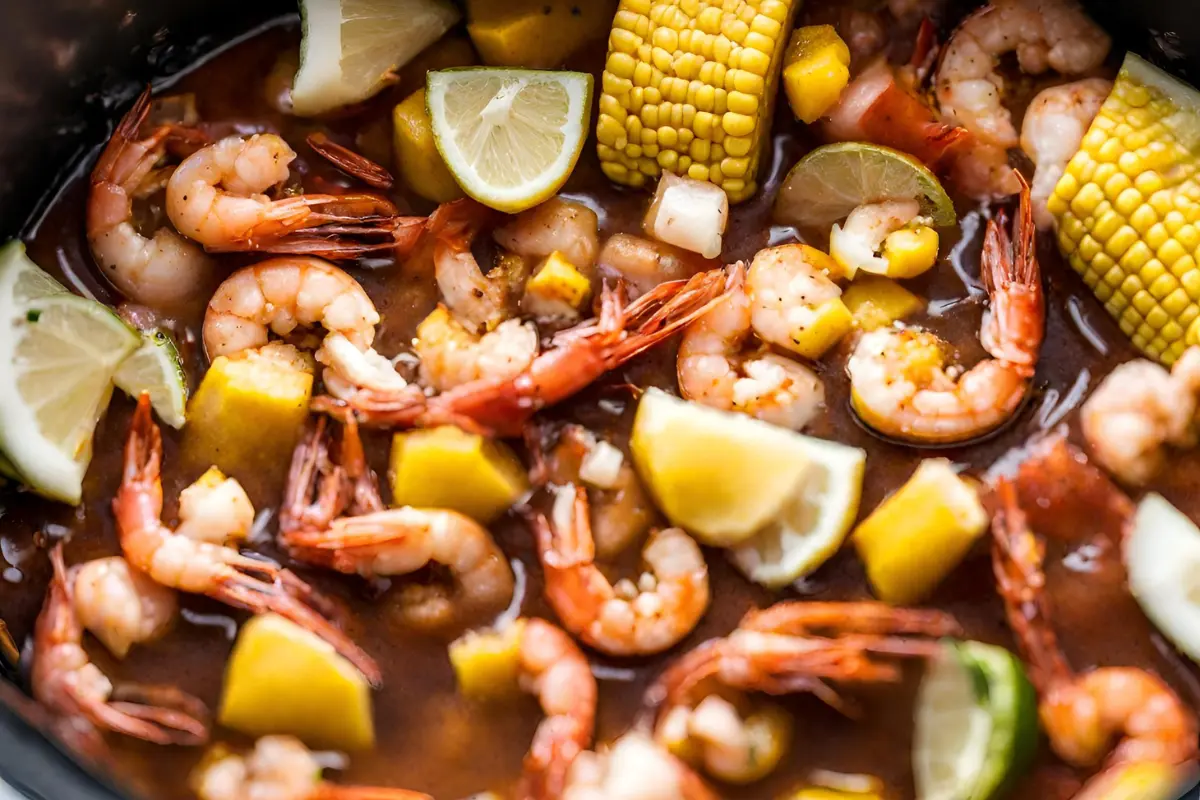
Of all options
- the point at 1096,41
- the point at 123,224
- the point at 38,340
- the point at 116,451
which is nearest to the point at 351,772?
the point at 116,451

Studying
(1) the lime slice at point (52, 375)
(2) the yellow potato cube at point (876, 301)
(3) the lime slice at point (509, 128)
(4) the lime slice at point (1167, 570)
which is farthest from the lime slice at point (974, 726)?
(1) the lime slice at point (52, 375)

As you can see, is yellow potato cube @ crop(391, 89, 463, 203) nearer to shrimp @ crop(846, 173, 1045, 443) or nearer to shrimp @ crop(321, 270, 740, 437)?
shrimp @ crop(321, 270, 740, 437)

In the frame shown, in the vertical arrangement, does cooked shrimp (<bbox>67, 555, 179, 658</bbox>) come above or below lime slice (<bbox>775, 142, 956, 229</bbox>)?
below

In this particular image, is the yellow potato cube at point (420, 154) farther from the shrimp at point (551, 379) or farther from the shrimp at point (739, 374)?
the shrimp at point (739, 374)

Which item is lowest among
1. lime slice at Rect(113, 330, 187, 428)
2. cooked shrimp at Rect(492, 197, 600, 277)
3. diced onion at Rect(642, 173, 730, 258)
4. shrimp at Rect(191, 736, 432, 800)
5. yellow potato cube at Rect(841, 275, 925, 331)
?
shrimp at Rect(191, 736, 432, 800)

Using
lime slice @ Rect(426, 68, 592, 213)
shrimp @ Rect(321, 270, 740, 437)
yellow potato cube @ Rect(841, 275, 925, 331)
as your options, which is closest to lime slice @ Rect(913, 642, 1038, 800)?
yellow potato cube @ Rect(841, 275, 925, 331)

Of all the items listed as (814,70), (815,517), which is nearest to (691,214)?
(814,70)

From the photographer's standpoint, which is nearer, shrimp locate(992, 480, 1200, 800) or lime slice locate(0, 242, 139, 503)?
shrimp locate(992, 480, 1200, 800)

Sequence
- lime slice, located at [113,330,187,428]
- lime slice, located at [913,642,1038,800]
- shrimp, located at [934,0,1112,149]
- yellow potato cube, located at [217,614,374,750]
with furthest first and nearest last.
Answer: shrimp, located at [934,0,1112,149], lime slice, located at [113,330,187,428], yellow potato cube, located at [217,614,374,750], lime slice, located at [913,642,1038,800]

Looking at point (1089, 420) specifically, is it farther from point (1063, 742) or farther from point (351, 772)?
point (351, 772)
